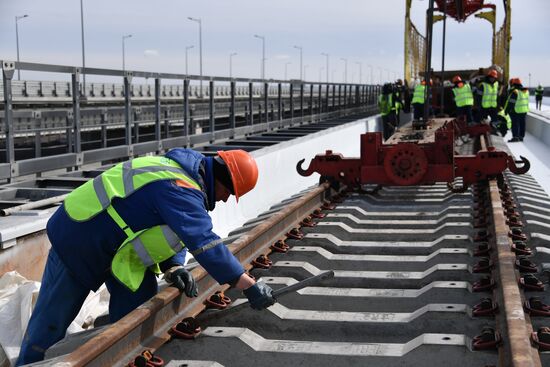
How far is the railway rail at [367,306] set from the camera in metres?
3.86

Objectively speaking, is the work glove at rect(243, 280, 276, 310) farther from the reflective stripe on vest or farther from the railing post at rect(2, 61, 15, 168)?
the reflective stripe on vest

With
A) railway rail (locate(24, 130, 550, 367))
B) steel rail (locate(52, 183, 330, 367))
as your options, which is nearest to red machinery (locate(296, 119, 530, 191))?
railway rail (locate(24, 130, 550, 367))

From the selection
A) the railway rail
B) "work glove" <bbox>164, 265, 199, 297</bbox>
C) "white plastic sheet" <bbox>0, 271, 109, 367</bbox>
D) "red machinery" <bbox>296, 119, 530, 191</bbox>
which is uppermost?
"red machinery" <bbox>296, 119, 530, 191</bbox>

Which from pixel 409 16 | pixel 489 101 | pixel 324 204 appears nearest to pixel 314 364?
pixel 324 204

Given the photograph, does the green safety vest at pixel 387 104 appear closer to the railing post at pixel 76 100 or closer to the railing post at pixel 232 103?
the railing post at pixel 232 103

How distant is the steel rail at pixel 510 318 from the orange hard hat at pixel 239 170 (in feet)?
5.21

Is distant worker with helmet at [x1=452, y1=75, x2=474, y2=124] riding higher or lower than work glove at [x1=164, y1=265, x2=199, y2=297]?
higher

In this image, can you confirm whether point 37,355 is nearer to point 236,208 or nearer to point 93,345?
point 93,345

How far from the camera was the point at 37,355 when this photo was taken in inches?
176

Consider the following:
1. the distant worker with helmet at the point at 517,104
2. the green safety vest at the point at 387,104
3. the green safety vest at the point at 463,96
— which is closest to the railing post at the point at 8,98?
the green safety vest at the point at 463,96

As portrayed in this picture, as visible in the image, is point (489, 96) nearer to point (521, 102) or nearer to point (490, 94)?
point (490, 94)

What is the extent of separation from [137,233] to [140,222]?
6 cm

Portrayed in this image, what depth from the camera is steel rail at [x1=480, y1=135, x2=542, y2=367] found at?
11.2ft

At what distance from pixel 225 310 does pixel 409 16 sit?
73.6ft
